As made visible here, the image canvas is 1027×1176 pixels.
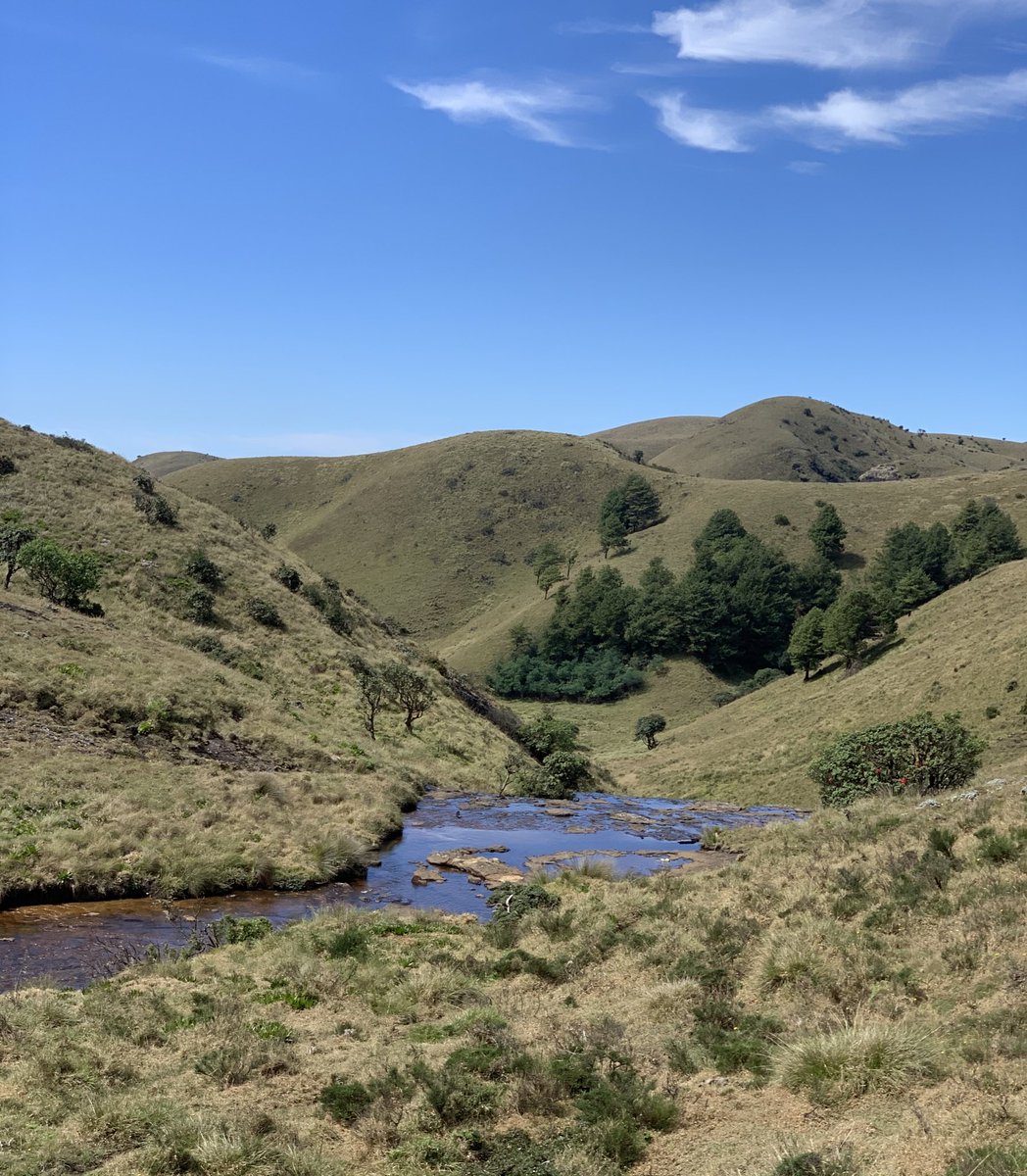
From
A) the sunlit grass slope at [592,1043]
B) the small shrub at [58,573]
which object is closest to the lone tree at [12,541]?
the small shrub at [58,573]

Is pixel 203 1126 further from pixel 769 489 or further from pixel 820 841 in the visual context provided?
pixel 769 489

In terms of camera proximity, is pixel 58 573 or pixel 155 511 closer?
pixel 58 573

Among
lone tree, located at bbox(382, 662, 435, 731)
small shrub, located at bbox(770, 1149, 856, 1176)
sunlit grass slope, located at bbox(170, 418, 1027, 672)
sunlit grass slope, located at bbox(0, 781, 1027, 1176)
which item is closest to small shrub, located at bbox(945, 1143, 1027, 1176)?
sunlit grass slope, located at bbox(0, 781, 1027, 1176)

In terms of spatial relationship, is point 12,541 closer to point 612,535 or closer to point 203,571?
point 203,571

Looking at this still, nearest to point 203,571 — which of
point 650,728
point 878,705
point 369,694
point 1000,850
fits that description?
point 369,694

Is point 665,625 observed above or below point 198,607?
below

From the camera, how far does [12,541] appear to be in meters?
43.6

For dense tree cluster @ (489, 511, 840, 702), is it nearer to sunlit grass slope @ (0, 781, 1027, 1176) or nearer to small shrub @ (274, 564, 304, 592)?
small shrub @ (274, 564, 304, 592)

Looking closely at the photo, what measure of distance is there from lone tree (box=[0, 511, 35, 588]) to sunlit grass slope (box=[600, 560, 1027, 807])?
131 feet

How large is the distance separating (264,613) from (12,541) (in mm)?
14018

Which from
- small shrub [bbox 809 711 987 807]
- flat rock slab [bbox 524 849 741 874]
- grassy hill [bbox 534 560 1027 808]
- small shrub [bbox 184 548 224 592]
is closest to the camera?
flat rock slab [bbox 524 849 741 874]

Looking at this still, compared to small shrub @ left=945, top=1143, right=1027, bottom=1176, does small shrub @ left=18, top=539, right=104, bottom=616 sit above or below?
above

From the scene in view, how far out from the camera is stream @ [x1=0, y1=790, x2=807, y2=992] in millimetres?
15820

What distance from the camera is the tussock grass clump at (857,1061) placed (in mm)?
8711
